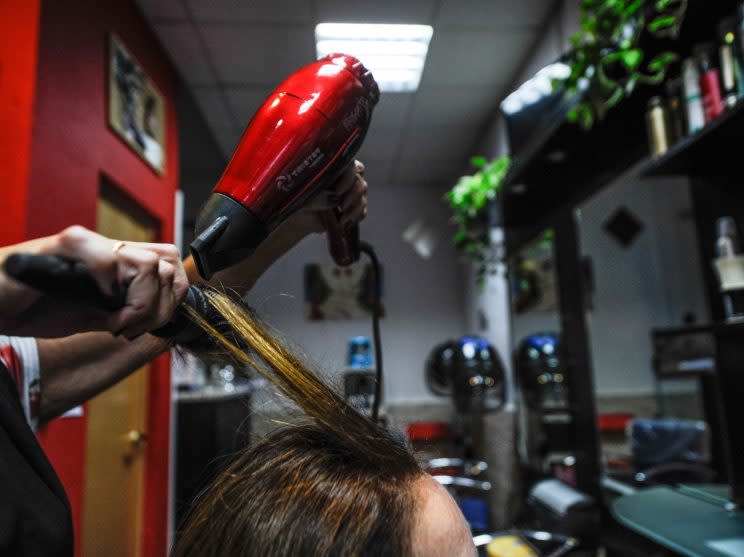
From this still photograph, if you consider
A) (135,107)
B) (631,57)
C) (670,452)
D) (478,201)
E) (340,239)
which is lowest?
(670,452)

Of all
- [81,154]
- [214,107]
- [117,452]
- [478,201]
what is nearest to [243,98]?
[214,107]

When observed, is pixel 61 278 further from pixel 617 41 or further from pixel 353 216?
pixel 617 41

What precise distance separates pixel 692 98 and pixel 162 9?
2.80 m

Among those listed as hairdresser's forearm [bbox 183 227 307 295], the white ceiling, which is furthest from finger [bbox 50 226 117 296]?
the white ceiling

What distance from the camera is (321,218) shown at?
2.97 feet

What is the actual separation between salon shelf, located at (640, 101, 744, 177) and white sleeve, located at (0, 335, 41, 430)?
Answer: 1746mm

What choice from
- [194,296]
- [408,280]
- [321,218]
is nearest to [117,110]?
[321,218]

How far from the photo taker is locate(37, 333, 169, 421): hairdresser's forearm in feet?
2.93

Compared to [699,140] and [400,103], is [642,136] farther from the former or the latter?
[400,103]

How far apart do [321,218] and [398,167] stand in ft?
15.3

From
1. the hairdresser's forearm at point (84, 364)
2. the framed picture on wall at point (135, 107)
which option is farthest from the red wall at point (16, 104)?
the hairdresser's forearm at point (84, 364)

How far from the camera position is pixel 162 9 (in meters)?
3.20

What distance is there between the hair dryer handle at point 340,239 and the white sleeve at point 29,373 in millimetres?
503

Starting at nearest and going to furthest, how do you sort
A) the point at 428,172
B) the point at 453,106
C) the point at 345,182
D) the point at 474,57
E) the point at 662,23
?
the point at 345,182, the point at 662,23, the point at 474,57, the point at 453,106, the point at 428,172
